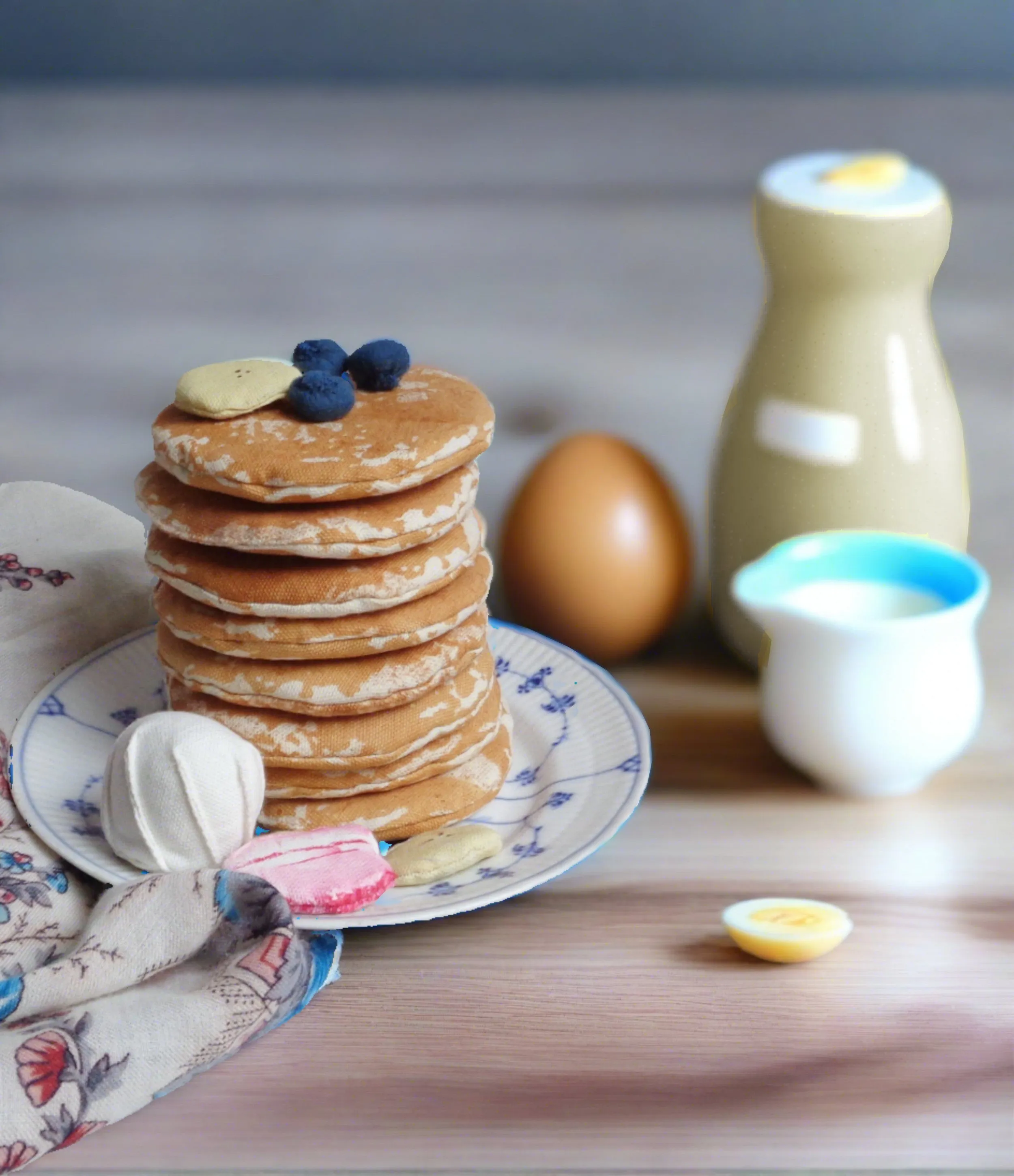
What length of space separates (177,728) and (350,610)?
0.11m

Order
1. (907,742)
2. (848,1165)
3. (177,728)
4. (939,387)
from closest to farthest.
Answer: (848,1165) < (177,728) < (907,742) < (939,387)

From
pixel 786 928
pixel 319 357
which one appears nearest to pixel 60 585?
pixel 319 357

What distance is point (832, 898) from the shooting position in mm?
878

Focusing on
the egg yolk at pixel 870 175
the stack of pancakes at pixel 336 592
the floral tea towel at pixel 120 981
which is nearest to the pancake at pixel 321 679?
the stack of pancakes at pixel 336 592

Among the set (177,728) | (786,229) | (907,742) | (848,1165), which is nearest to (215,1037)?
(177,728)

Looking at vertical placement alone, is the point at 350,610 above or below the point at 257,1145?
above

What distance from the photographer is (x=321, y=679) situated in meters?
0.84

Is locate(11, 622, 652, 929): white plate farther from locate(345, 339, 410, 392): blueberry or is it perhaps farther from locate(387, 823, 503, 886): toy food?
locate(345, 339, 410, 392): blueberry

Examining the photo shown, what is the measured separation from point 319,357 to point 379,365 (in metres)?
0.04

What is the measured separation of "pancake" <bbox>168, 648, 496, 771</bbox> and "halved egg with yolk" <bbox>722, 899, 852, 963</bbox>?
20 cm

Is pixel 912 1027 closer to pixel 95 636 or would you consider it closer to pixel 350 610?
pixel 350 610

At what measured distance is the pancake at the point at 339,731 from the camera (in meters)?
0.85

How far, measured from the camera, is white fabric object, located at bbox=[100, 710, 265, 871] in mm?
802

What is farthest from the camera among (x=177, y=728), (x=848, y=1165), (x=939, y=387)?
(x=939, y=387)
